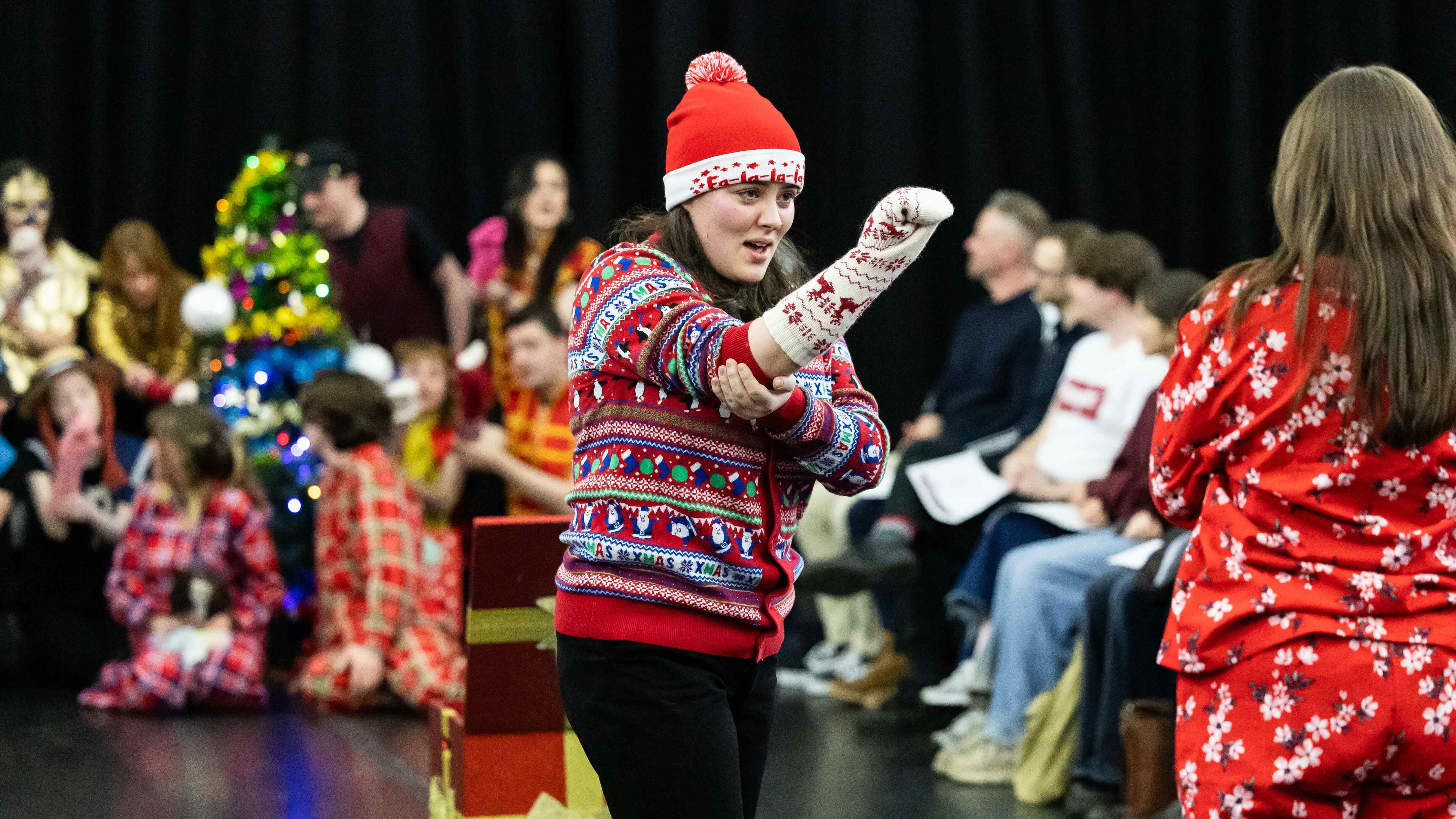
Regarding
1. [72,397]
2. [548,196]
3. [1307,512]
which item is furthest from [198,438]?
[1307,512]

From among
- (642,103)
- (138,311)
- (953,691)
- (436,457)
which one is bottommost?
(953,691)

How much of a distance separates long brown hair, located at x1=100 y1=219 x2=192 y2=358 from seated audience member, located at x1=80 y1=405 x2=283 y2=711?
72 cm

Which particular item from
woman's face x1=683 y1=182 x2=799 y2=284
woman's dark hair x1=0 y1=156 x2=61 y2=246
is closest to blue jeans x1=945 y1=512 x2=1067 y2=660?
woman's face x1=683 y1=182 x2=799 y2=284

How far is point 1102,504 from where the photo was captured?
3658 mm

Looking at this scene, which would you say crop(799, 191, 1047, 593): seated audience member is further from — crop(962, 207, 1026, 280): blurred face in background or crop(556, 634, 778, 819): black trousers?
crop(556, 634, 778, 819): black trousers

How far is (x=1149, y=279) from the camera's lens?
12.7 ft

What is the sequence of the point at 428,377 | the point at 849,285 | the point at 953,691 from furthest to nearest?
the point at 428,377
the point at 953,691
the point at 849,285

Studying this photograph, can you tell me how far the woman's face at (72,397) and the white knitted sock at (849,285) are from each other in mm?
3995

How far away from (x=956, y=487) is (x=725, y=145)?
2744 mm

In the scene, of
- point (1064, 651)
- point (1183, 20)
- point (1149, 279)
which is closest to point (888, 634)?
point (1064, 651)

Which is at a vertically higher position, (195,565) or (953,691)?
(195,565)

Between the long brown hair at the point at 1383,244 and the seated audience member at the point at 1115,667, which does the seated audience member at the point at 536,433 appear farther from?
the long brown hair at the point at 1383,244

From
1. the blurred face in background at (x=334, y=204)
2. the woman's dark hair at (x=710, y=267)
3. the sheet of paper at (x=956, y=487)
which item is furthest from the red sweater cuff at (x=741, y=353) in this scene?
the blurred face in background at (x=334, y=204)

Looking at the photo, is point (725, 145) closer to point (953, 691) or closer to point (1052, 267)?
point (953, 691)
